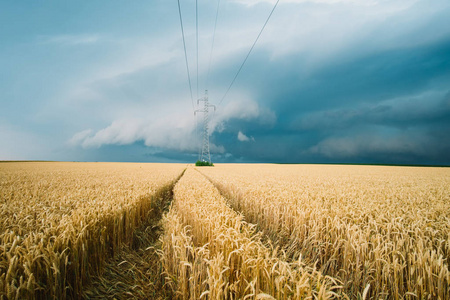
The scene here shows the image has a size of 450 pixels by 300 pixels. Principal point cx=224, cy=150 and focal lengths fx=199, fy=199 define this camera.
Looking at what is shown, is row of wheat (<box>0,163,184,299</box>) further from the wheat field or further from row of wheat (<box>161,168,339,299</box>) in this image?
row of wheat (<box>161,168,339,299</box>)

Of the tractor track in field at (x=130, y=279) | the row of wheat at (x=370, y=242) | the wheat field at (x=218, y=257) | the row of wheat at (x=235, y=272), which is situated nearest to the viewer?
the row of wheat at (x=235, y=272)

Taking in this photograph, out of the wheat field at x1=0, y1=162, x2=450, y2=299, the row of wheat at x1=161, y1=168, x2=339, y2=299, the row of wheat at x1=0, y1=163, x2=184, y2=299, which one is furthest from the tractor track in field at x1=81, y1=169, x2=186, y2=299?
the row of wheat at x1=161, y1=168, x2=339, y2=299

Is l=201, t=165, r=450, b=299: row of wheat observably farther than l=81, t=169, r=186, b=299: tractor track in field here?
No

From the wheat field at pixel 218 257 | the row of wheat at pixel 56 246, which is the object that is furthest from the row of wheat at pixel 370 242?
the row of wheat at pixel 56 246

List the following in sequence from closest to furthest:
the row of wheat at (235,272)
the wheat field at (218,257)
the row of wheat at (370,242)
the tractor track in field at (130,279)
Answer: the row of wheat at (235,272)
the wheat field at (218,257)
the row of wheat at (370,242)
the tractor track in field at (130,279)

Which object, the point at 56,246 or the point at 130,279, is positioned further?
the point at 130,279

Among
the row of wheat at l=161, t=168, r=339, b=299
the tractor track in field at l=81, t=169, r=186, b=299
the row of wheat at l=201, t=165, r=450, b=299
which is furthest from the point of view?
the tractor track in field at l=81, t=169, r=186, b=299

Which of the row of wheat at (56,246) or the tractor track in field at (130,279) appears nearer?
the row of wheat at (56,246)

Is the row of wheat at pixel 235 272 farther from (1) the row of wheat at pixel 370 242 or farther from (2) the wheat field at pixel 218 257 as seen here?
(1) the row of wheat at pixel 370 242

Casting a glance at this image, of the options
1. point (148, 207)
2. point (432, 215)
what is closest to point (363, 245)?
point (432, 215)

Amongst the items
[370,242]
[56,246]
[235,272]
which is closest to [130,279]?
[56,246]

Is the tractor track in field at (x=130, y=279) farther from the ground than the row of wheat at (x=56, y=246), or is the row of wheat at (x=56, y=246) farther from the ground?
the row of wheat at (x=56, y=246)

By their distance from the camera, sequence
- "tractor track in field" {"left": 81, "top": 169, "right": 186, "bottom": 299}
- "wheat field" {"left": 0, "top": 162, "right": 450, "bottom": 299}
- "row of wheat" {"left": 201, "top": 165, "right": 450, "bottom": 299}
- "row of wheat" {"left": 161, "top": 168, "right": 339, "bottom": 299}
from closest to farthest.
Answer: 1. "row of wheat" {"left": 161, "top": 168, "right": 339, "bottom": 299}
2. "wheat field" {"left": 0, "top": 162, "right": 450, "bottom": 299}
3. "row of wheat" {"left": 201, "top": 165, "right": 450, "bottom": 299}
4. "tractor track in field" {"left": 81, "top": 169, "right": 186, "bottom": 299}

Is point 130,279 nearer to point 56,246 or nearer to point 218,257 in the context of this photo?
point 56,246
